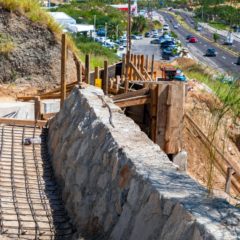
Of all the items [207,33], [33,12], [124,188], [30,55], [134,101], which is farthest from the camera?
[207,33]

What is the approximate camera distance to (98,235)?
565 cm

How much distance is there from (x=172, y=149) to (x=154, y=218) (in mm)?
8570

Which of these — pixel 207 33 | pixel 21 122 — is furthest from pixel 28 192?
pixel 207 33

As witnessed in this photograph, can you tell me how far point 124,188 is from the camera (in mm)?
5488

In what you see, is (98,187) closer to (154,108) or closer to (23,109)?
(154,108)

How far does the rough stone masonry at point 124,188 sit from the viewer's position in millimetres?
4270

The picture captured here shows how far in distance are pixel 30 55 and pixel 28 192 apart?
1548 cm

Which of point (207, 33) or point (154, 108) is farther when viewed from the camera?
point (207, 33)

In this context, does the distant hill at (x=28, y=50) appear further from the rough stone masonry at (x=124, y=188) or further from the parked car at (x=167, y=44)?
the parked car at (x=167, y=44)

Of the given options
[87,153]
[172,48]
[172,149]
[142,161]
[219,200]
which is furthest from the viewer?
[172,48]

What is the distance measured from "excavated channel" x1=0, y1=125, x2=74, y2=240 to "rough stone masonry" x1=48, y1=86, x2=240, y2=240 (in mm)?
166

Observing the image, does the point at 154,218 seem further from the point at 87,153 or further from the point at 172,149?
the point at 172,149

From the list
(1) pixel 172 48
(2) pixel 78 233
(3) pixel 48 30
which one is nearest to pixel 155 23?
(1) pixel 172 48

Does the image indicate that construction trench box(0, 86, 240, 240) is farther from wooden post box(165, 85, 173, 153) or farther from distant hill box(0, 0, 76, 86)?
distant hill box(0, 0, 76, 86)
